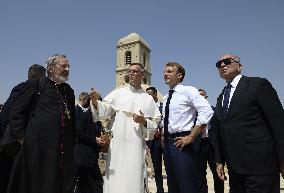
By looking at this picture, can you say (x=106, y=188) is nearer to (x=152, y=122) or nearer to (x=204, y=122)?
(x=152, y=122)

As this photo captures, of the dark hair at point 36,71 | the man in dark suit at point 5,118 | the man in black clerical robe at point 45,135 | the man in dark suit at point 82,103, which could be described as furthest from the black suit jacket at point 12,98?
the man in dark suit at point 82,103

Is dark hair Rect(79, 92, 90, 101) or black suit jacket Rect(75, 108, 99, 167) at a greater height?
dark hair Rect(79, 92, 90, 101)

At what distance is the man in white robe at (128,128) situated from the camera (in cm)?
492

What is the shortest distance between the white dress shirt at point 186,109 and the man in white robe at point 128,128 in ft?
1.34

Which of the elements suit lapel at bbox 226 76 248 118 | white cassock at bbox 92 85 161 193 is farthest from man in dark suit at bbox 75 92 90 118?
suit lapel at bbox 226 76 248 118

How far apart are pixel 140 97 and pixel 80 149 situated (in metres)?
1.54

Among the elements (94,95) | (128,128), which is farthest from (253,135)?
(94,95)

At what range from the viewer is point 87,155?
5926 millimetres

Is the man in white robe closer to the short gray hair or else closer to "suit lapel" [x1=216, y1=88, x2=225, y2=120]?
the short gray hair

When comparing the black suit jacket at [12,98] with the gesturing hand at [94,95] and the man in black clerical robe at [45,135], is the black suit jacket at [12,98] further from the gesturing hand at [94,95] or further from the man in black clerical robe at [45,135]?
the gesturing hand at [94,95]

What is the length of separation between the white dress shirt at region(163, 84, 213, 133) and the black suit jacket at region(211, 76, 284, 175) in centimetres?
76

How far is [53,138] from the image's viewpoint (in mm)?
4289

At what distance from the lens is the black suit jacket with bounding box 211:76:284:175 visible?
3.68 metres

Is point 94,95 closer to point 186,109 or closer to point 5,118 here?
point 186,109
